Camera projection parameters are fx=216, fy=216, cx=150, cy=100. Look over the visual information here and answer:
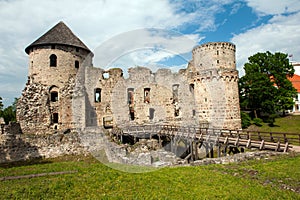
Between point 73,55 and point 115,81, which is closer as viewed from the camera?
point 73,55

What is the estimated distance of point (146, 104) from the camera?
942 inches

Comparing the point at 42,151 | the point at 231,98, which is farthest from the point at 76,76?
the point at 231,98

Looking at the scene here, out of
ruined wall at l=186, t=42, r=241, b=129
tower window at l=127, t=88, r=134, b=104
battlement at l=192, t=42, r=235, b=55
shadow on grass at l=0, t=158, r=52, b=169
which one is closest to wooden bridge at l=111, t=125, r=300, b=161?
ruined wall at l=186, t=42, r=241, b=129

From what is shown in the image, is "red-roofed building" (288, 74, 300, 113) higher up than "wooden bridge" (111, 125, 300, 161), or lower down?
higher up

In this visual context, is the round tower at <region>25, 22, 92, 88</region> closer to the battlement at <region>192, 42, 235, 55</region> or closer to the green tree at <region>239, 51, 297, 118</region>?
the battlement at <region>192, 42, 235, 55</region>

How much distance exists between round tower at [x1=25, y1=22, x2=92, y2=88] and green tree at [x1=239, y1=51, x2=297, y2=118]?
72.5ft

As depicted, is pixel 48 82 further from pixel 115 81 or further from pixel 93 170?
pixel 93 170

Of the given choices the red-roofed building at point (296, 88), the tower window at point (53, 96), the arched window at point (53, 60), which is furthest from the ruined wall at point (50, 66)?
the red-roofed building at point (296, 88)

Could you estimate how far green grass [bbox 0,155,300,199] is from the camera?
6113 millimetres

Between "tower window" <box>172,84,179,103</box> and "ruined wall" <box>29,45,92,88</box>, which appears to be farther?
"tower window" <box>172,84,179,103</box>

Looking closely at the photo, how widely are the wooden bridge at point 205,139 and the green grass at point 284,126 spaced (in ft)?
24.7

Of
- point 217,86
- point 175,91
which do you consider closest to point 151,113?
point 175,91

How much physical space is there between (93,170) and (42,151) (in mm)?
8541

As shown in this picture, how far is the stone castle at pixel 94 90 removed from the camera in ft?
63.3
